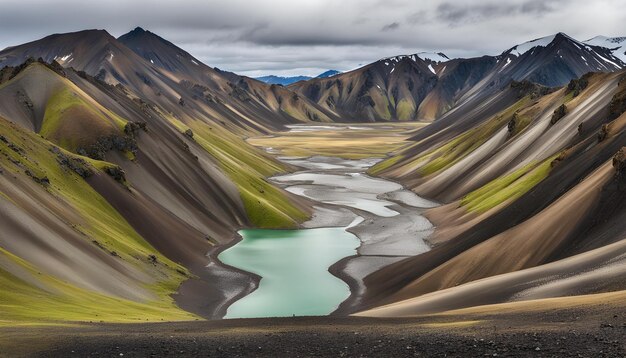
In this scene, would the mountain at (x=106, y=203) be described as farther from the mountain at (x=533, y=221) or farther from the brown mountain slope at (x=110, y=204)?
the mountain at (x=533, y=221)

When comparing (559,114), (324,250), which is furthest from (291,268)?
(559,114)

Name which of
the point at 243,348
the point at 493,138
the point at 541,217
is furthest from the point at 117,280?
the point at 493,138

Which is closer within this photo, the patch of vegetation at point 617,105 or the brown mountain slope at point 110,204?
the brown mountain slope at point 110,204

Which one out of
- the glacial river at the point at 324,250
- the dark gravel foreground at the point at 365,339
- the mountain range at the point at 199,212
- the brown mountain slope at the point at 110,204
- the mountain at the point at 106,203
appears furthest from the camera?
the glacial river at the point at 324,250

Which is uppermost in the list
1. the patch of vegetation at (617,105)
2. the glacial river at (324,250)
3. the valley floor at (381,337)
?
the patch of vegetation at (617,105)

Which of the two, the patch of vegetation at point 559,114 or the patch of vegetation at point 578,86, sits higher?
the patch of vegetation at point 578,86

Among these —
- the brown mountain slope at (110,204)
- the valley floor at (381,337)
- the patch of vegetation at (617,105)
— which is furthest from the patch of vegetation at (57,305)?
the patch of vegetation at (617,105)

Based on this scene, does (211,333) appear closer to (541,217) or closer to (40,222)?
(40,222)
